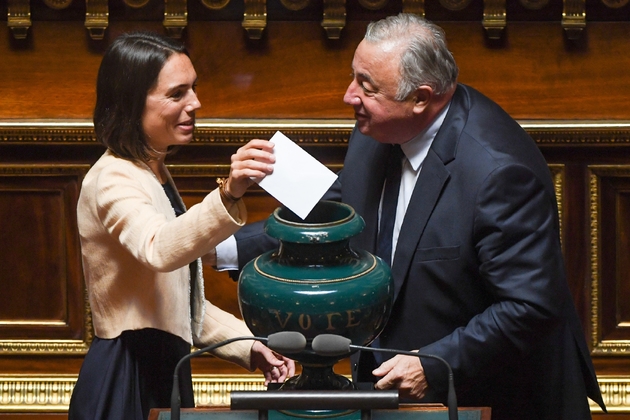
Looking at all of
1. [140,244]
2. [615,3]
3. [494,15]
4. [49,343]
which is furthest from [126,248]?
[615,3]

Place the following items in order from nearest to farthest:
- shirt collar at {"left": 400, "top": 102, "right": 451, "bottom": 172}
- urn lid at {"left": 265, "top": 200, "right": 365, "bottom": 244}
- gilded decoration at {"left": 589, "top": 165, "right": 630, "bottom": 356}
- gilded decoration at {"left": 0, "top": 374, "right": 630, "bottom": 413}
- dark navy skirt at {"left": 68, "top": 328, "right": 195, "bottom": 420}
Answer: urn lid at {"left": 265, "top": 200, "right": 365, "bottom": 244} → dark navy skirt at {"left": 68, "top": 328, "right": 195, "bottom": 420} → shirt collar at {"left": 400, "top": 102, "right": 451, "bottom": 172} → gilded decoration at {"left": 589, "top": 165, "right": 630, "bottom": 356} → gilded decoration at {"left": 0, "top": 374, "right": 630, "bottom": 413}

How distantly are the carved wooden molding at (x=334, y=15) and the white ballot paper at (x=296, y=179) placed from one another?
1.58 metres

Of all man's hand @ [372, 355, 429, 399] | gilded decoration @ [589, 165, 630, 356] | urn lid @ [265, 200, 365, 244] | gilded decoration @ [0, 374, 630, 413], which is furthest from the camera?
gilded decoration @ [0, 374, 630, 413]

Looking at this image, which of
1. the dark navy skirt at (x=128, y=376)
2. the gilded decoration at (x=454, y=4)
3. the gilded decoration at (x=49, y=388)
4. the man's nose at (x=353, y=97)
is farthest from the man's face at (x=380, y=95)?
the gilded decoration at (x=49, y=388)

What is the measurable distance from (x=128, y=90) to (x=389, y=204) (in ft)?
2.40

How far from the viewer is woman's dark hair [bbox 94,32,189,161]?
8.23 ft

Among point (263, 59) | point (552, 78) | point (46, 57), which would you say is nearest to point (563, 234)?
point (552, 78)

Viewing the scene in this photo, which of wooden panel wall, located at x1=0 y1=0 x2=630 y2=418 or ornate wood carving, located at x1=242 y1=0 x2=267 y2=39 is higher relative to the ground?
ornate wood carving, located at x1=242 y1=0 x2=267 y2=39

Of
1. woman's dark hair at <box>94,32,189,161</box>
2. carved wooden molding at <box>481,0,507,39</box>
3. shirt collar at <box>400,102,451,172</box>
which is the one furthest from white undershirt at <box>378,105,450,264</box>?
carved wooden molding at <box>481,0,507,39</box>

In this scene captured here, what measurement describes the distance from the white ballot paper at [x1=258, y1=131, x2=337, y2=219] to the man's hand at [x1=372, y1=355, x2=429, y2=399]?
0.41 metres

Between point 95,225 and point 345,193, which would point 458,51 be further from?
point 95,225

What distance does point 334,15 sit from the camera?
379 centimetres

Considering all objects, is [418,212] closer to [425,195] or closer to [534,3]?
[425,195]

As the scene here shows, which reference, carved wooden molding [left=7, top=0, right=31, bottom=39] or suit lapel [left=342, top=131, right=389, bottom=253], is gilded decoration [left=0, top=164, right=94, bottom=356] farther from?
suit lapel [left=342, top=131, right=389, bottom=253]
